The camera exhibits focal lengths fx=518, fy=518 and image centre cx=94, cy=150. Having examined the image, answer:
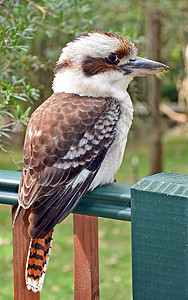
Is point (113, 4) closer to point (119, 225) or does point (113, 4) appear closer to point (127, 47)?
point (119, 225)

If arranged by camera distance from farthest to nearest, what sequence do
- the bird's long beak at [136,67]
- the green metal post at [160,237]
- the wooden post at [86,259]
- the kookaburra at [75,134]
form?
the bird's long beak at [136,67]
the kookaburra at [75,134]
the wooden post at [86,259]
the green metal post at [160,237]

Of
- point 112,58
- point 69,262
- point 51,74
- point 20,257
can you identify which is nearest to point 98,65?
point 112,58

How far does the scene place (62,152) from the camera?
190 cm

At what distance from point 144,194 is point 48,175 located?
581 millimetres

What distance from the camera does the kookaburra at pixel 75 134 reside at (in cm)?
170

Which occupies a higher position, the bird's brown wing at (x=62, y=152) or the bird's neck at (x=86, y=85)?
the bird's neck at (x=86, y=85)

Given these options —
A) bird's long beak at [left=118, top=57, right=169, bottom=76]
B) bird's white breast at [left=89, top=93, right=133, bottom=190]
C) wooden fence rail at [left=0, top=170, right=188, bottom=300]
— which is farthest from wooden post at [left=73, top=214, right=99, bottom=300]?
bird's long beak at [left=118, top=57, right=169, bottom=76]

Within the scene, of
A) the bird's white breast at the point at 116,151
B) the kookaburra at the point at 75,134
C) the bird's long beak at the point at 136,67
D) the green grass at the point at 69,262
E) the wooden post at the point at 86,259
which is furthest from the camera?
the green grass at the point at 69,262

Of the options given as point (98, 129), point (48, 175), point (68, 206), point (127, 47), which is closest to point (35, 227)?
point (68, 206)

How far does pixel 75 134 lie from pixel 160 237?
737mm

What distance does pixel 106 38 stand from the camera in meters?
2.17

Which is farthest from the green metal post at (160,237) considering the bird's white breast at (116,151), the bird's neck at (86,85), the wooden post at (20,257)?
the bird's neck at (86,85)

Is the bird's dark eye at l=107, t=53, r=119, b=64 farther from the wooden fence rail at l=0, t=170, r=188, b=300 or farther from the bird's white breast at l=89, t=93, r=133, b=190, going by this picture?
the wooden fence rail at l=0, t=170, r=188, b=300

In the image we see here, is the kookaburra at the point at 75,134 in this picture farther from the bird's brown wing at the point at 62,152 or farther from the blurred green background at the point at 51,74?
the blurred green background at the point at 51,74
